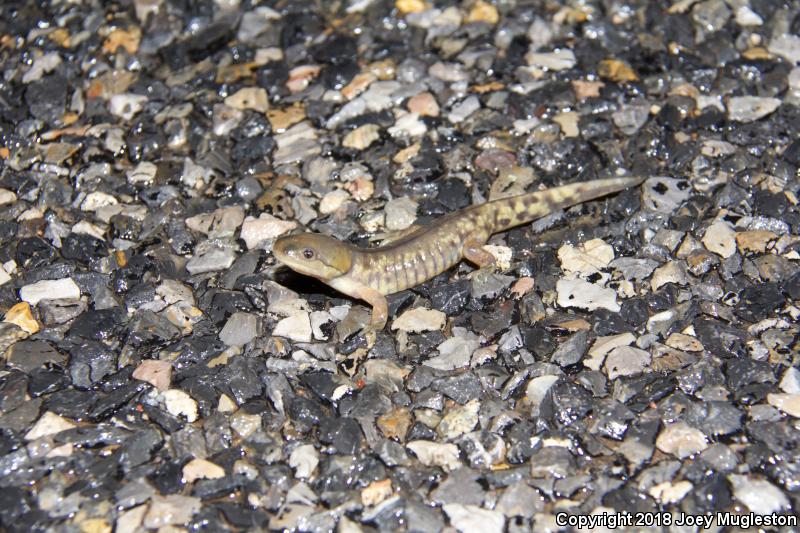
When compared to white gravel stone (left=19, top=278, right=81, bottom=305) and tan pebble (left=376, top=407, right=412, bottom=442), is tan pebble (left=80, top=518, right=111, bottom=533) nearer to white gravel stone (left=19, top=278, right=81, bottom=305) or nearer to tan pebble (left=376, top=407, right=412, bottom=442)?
tan pebble (left=376, top=407, right=412, bottom=442)

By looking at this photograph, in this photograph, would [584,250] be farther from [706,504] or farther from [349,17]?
[349,17]

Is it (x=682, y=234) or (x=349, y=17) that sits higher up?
(x=349, y=17)

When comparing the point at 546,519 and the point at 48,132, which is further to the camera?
the point at 48,132

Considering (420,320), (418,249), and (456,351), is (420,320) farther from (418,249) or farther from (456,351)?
(418,249)

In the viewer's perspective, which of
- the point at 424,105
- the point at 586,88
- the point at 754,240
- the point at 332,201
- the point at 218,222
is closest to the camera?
the point at 754,240

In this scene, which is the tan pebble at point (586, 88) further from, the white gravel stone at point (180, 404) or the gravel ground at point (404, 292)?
the white gravel stone at point (180, 404)

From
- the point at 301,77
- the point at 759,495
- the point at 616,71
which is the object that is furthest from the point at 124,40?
the point at 759,495

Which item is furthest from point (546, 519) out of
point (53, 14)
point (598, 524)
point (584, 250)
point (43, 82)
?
point (53, 14)
